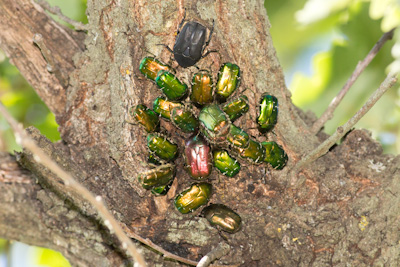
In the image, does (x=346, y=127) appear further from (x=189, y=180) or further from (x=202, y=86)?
(x=189, y=180)

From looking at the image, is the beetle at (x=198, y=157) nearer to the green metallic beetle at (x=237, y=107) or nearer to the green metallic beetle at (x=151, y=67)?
the green metallic beetle at (x=237, y=107)

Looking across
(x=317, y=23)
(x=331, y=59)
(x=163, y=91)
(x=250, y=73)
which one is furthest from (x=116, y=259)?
(x=317, y=23)

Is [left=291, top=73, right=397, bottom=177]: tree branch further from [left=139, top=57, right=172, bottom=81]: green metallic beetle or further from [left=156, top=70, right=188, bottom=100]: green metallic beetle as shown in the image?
[left=139, top=57, right=172, bottom=81]: green metallic beetle

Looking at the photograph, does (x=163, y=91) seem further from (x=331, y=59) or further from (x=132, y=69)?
(x=331, y=59)

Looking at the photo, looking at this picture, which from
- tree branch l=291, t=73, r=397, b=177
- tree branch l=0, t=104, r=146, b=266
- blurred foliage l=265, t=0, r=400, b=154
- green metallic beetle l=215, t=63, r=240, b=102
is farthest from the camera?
blurred foliage l=265, t=0, r=400, b=154

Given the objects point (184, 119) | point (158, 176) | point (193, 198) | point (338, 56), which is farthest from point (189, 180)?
point (338, 56)

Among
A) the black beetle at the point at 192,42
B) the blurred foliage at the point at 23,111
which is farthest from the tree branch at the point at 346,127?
the blurred foliage at the point at 23,111

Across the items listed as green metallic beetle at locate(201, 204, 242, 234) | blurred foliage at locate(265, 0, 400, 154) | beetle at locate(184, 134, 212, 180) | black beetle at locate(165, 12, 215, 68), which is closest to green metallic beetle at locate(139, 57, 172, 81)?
black beetle at locate(165, 12, 215, 68)
